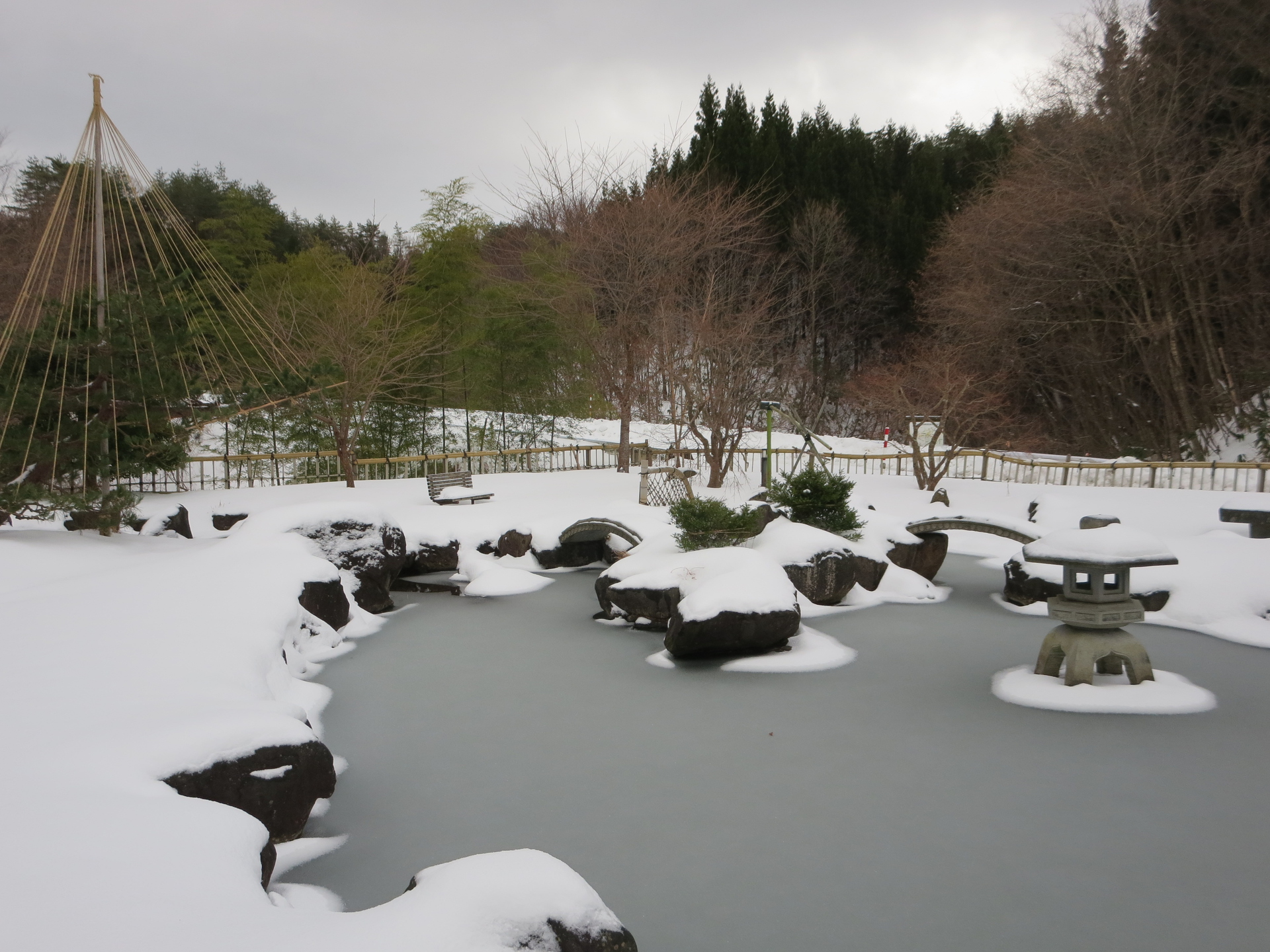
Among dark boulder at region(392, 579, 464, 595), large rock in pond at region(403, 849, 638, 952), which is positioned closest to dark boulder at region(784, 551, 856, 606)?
dark boulder at region(392, 579, 464, 595)

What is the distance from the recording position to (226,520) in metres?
12.0

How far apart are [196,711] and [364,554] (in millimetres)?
5301

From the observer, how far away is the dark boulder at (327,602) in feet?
24.6

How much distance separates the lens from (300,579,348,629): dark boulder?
7.51 metres

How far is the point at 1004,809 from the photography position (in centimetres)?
435

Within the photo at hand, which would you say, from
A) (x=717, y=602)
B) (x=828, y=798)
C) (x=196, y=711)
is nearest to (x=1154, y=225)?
(x=717, y=602)

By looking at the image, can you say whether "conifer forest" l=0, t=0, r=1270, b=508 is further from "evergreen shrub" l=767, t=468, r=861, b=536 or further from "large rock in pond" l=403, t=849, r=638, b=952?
"large rock in pond" l=403, t=849, r=638, b=952

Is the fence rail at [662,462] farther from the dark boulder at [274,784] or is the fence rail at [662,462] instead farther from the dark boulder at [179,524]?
the dark boulder at [274,784]

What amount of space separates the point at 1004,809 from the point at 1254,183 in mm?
15483

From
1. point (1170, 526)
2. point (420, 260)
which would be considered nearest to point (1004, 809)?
point (1170, 526)

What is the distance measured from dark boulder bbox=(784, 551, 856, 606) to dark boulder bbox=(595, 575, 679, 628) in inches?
58.5

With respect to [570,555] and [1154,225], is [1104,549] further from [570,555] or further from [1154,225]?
[1154,225]

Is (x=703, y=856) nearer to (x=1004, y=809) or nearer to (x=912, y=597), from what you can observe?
(x=1004, y=809)

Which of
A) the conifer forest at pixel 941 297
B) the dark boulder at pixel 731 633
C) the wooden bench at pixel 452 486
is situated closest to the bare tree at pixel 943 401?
the conifer forest at pixel 941 297
